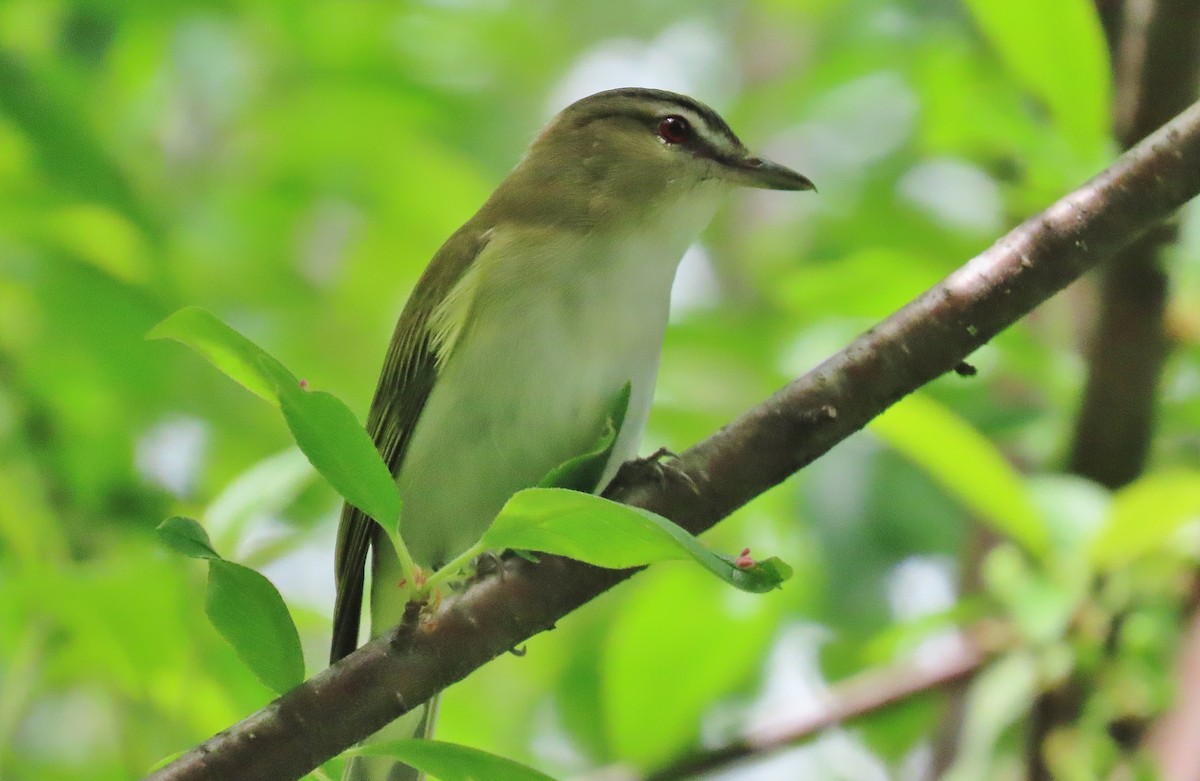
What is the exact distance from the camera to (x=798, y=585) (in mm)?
3766

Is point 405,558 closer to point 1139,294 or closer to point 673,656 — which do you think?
point 673,656

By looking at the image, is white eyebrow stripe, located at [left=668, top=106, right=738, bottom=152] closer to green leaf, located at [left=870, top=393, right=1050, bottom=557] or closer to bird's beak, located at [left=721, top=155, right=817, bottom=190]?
bird's beak, located at [left=721, top=155, right=817, bottom=190]

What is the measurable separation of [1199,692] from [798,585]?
1.12 m

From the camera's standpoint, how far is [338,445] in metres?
1.63

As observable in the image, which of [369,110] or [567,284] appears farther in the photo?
[369,110]

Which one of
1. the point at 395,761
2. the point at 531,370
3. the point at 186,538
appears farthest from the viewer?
the point at 395,761

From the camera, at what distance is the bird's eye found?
11.6 ft

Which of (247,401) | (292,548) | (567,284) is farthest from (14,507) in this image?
(567,284)

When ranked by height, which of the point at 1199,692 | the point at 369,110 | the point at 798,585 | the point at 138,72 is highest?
the point at 138,72

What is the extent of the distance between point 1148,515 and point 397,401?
63.9 inches

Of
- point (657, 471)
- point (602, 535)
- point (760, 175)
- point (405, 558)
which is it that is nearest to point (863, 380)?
point (657, 471)

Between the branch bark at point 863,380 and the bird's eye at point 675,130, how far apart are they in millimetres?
1658

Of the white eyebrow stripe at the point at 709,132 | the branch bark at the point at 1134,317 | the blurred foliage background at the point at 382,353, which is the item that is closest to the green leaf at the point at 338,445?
the blurred foliage background at the point at 382,353

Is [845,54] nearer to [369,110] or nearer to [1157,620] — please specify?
[369,110]
